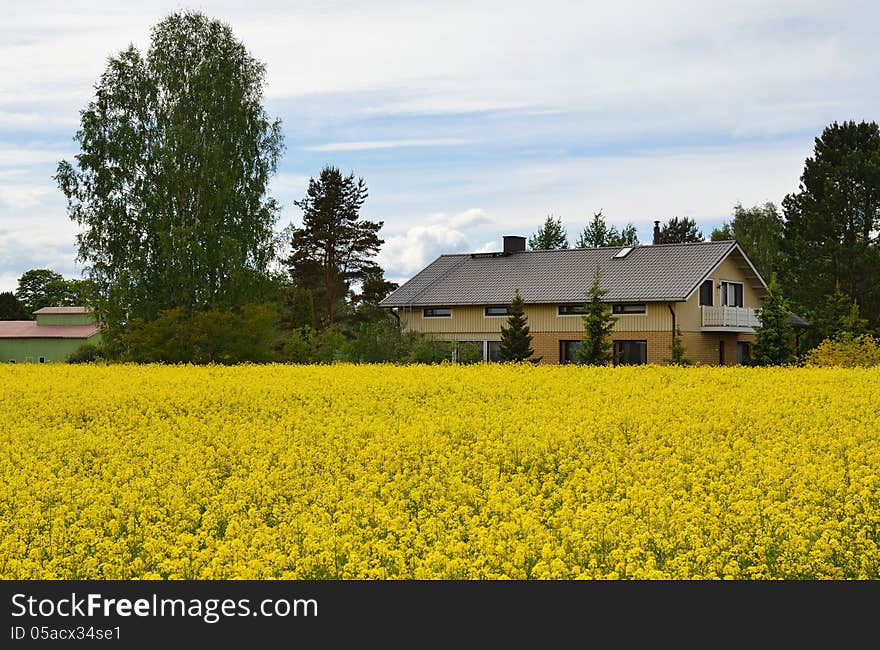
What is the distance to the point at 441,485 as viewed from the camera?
11.2 meters

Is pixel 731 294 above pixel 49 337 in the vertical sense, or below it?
above

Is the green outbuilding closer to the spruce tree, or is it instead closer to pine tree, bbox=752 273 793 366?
the spruce tree

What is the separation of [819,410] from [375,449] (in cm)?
751

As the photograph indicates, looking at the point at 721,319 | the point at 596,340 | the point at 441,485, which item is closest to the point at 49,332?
the point at 721,319

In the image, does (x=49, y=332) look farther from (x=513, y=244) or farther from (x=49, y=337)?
(x=513, y=244)

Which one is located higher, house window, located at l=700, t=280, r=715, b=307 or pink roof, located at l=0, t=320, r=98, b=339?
house window, located at l=700, t=280, r=715, b=307

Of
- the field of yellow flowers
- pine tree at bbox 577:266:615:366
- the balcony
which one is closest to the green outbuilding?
the balcony

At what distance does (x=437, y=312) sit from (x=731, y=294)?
42.8 ft

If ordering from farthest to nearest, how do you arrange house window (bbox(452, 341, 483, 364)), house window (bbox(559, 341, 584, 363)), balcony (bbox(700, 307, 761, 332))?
house window (bbox(559, 341, 584, 363))
balcony (bbox(700, 307, 761, 332))
house window (bbox(452, 341, 483, 364))

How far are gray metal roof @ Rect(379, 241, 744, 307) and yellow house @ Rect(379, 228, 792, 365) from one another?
0.05 metres

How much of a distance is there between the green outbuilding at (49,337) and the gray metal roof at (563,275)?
32985 millimetres

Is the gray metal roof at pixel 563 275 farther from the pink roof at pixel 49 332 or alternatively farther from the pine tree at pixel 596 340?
the pink roof at pixel 49 332

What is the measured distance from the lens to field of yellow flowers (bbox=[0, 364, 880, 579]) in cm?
842

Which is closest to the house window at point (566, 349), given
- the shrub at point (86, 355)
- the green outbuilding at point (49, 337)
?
the shrub at point (86, 355)
